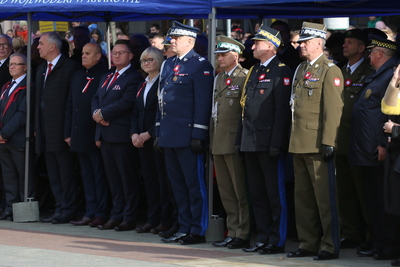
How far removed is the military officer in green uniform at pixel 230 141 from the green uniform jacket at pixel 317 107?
2.73 feet

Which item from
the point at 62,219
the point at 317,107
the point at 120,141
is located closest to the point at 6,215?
the point at 62,219

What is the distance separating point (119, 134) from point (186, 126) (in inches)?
47.8

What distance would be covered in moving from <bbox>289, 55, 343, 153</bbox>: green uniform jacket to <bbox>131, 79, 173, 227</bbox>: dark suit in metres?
2.13

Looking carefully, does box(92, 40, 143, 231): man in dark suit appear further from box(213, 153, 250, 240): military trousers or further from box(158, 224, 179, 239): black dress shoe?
box(213, 153, 250, 240): military trousers

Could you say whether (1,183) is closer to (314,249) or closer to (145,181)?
(145,181)

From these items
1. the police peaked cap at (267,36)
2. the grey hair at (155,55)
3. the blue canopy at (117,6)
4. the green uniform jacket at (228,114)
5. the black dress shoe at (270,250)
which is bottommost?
the black dress shoe at (270,250)

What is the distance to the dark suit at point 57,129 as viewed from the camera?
34.9ft

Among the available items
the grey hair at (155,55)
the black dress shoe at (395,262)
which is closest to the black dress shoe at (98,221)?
the grey hair at (155,55)

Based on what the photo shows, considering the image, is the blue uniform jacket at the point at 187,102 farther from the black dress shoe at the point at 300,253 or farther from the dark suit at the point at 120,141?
the black dress shoe at the point at 300,253

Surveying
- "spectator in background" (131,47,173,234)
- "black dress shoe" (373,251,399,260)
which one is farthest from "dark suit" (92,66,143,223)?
"black dress shoe" (373,251,399,260)

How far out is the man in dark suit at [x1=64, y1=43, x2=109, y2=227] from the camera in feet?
34.1

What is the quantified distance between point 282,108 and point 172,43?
5.17ft

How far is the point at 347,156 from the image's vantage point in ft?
28.2

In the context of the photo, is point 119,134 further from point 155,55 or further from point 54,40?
point 54,40
